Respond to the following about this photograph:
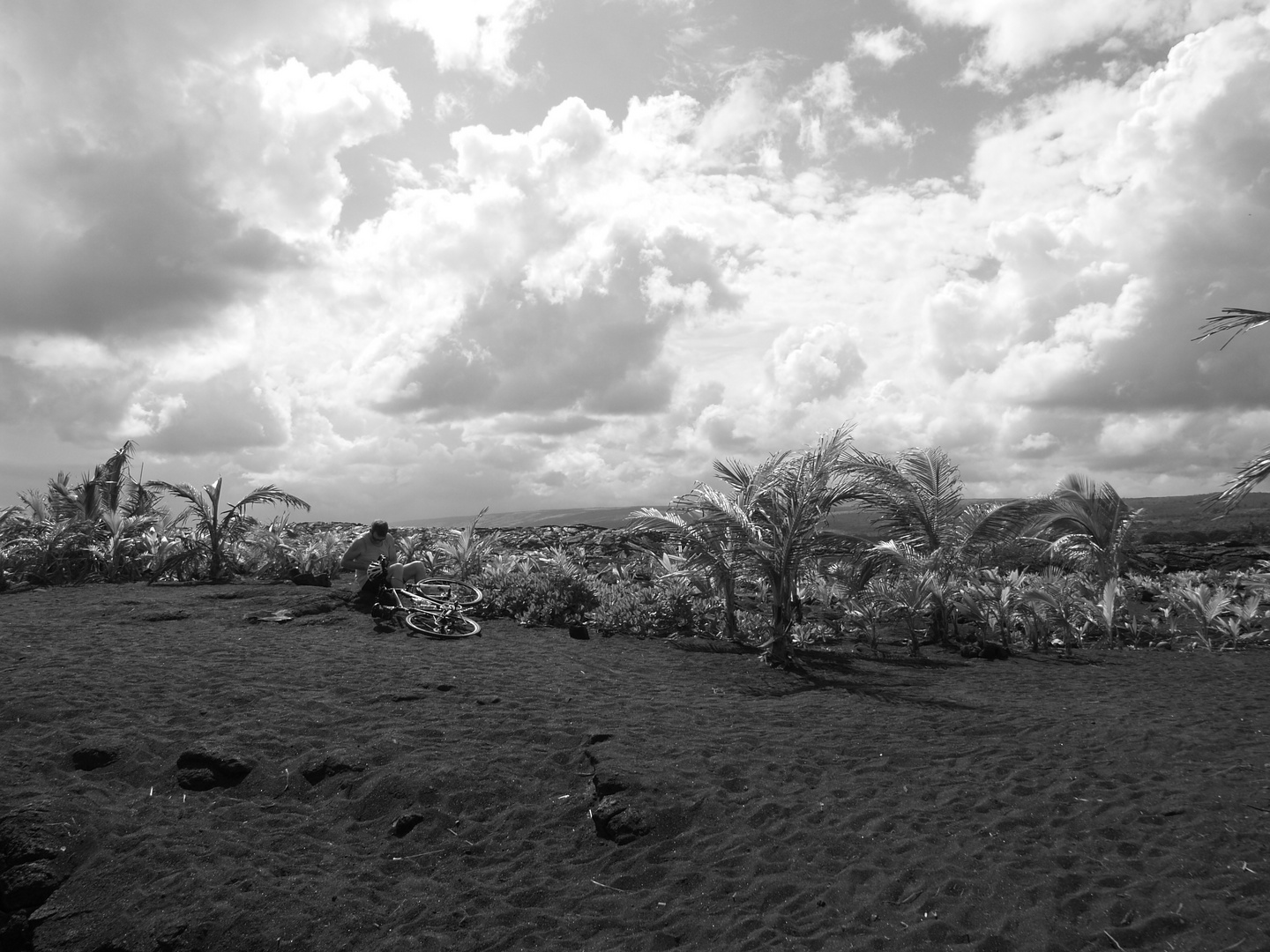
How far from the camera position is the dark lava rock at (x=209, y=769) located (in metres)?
5.39

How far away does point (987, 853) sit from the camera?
4289 millimetres

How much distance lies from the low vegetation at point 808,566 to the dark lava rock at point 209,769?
215 inches

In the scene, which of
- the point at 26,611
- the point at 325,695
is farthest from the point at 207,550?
the point at 325,695

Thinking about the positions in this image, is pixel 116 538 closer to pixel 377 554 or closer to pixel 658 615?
pixel 377 554

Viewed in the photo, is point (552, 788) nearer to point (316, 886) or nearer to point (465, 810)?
point (465, 810)

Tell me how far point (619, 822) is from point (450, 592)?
25.7ft

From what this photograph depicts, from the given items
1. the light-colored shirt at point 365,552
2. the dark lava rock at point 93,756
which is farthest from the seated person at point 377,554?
the dark lava rock at point 93,756

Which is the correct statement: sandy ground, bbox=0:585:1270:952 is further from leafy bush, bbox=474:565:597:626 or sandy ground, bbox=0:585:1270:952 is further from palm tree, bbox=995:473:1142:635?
palm tree, bbox=995:473:1142:635

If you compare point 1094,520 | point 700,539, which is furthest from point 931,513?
point 700,539

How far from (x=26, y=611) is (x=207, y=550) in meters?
5.08

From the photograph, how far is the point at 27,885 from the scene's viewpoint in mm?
4355

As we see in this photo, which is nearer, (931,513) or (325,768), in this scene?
(325,768)

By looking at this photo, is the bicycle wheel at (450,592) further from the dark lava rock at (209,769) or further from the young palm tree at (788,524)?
the dark lava rock at (209,769)

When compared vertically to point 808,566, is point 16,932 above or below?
below
